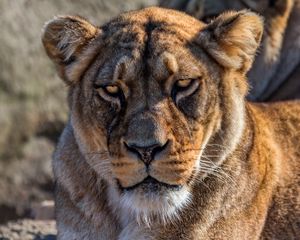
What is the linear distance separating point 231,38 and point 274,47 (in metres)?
2.95

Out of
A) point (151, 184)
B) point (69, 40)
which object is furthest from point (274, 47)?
point (151, 184)

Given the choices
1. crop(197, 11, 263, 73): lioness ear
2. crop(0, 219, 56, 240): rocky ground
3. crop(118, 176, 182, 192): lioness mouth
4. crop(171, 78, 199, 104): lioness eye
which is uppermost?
crop(197, 11, 263, 73): lioness ear

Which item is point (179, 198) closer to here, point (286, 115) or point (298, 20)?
point (286, 115)

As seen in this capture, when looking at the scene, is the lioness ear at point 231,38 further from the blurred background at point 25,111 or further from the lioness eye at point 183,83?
the blurred background at point 25,111

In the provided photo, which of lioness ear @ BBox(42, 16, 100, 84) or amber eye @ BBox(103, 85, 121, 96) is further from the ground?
lioness ear @ BBox(42, 16, 100, 84)

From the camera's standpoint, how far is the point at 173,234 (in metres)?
4.49

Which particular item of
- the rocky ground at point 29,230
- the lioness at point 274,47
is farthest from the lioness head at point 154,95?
the lioness at point 274,47

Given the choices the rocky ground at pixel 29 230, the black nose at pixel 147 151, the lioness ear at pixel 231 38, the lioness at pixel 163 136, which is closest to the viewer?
the black nose at pixel 147 151

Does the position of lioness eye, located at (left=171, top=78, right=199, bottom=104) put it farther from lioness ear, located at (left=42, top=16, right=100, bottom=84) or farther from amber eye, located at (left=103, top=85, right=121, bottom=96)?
lioness ear, located at (left=42, top=16, right=100, bottom=84)

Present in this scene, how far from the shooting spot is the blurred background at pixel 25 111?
7246mm

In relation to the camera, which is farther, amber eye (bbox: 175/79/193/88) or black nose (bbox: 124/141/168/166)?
amber eye (bbox: 175/79/193/88)

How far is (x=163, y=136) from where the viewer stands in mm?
4082

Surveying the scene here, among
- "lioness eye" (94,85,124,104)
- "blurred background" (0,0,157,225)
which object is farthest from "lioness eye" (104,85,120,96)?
"blurred background" (0,0,157,225)

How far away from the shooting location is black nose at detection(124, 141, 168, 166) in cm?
406
